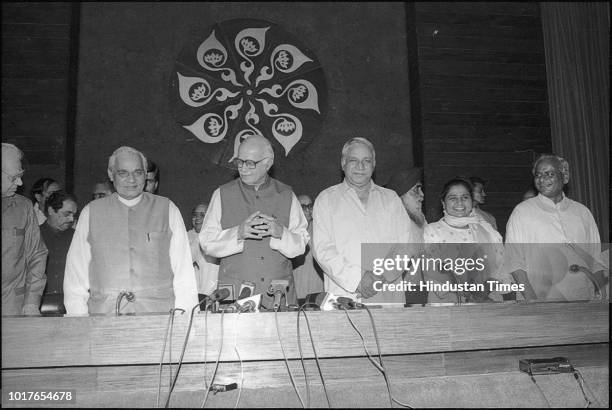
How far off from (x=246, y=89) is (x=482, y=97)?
8.05ft

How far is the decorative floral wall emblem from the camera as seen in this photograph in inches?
223

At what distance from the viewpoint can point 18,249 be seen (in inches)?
109

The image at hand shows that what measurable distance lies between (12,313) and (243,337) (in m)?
1.32

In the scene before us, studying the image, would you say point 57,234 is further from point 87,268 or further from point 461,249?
point 461,249

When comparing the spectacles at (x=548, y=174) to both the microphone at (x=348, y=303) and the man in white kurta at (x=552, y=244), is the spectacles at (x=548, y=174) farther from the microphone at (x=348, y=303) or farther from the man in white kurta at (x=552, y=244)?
the microphone at (x=348, y=303)

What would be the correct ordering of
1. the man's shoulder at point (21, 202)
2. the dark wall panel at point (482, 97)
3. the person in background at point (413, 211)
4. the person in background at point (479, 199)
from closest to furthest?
the man's shoulder at point (21, 202), the person in background at point (413, 211), the person in background at point (479, 199), the dark wall panel at point (482, 97)

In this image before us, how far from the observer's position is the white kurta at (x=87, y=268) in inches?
100

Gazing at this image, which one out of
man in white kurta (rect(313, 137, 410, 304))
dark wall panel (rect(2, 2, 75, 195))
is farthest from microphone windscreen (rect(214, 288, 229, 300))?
dark wall panel (rect(2, 2, 75, 195))

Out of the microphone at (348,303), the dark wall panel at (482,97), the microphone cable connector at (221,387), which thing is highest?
the dark wall panel at (482,97)

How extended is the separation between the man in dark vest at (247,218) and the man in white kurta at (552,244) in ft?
4.22

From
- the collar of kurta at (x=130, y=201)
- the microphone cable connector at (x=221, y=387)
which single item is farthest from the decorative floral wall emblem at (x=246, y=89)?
the microphone cable connector at (x=221, y=387)

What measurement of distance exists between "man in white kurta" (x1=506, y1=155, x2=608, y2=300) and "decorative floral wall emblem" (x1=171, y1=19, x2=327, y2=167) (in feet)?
8.98

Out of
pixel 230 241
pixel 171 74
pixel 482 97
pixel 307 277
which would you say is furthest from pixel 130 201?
pixel 482 97

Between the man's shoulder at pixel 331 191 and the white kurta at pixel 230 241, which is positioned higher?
the man's shoulder at pixel 331 191
